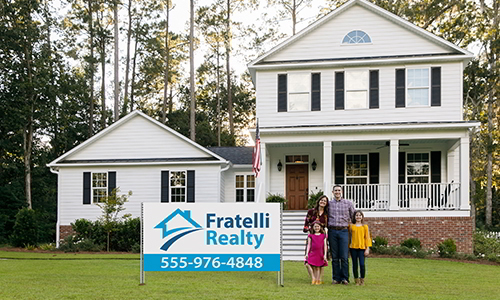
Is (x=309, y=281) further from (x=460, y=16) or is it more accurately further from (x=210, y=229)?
(x=460, y=16)

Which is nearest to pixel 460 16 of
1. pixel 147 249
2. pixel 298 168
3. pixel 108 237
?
pixel 298 168

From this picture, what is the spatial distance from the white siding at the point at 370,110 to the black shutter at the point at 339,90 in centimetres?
15

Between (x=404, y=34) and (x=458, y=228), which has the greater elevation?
(x=404, y=34)

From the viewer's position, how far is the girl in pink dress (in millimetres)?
9422

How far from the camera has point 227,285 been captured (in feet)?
29.3

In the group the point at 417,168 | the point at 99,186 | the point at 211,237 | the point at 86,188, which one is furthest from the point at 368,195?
the point at 86,188

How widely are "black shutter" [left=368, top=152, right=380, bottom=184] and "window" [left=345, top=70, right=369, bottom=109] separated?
7.64ft

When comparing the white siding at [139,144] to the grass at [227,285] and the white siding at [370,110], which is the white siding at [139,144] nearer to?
the white siding at [370,110]

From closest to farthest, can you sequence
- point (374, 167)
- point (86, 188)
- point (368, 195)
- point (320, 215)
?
1. point (320, 215)
2. point (368, 195)
3. point (374, 167)
4. point (86, 188)

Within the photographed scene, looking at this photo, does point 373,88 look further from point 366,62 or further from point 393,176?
point 393,176

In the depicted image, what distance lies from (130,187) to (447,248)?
477 inches

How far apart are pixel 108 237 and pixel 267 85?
808 centimetres

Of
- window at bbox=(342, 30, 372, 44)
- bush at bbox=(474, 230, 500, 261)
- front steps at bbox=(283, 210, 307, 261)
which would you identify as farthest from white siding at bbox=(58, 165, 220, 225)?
bush at bbox=(474, 230, 500, 261)

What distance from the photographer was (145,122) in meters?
21.7
